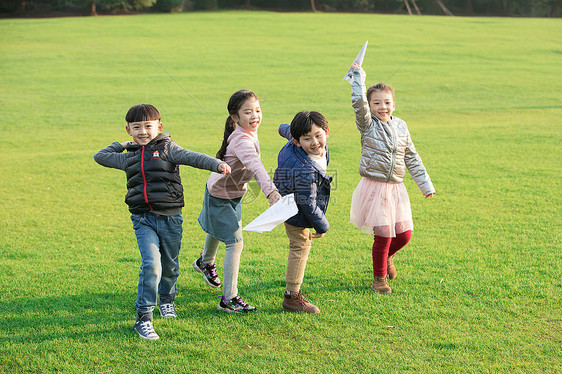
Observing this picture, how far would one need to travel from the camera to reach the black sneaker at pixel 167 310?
4293mm

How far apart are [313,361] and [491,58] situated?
937 inches

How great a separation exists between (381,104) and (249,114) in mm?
1180

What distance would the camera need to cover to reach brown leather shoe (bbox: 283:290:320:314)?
14.3 ft

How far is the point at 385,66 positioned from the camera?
879 inches

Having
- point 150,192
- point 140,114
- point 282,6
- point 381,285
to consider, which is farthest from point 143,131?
point 282,6

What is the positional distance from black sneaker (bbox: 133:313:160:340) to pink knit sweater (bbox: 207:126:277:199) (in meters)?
1.01

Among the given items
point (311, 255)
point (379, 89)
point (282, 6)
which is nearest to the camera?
point (379, 89)

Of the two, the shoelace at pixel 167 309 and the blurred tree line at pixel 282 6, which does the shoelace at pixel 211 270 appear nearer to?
the shoelace at pixel 167 309

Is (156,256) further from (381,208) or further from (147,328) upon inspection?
(381,208)

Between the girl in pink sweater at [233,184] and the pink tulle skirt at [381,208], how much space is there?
42.3 inches

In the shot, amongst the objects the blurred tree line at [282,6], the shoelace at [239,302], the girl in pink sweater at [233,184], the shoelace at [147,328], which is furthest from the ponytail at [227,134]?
the blurred tree line at [282,6]

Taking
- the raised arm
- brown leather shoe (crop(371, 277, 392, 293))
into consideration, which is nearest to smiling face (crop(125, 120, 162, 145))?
the raised arm

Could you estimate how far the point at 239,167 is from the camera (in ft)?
13.9

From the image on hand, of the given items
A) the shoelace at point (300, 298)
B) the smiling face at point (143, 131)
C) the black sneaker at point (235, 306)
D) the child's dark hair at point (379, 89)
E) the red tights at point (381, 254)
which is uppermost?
the child's dark hair at point (379, 89)
